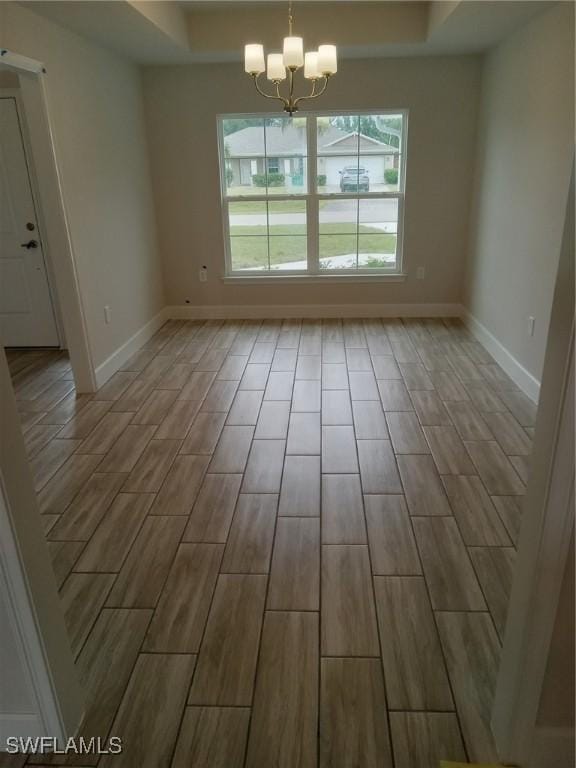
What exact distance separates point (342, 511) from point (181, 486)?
0.83 meters

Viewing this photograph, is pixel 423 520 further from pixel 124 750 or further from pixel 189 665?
pixel 124 750

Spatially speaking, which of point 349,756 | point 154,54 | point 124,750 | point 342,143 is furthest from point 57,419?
point 342,143

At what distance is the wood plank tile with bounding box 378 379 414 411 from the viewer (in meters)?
3.47

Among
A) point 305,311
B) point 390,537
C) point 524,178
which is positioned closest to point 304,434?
point 390,537

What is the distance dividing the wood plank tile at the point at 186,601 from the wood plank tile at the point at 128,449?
844 mm

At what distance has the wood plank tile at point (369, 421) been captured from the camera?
3113mm

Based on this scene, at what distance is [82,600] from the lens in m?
1.94

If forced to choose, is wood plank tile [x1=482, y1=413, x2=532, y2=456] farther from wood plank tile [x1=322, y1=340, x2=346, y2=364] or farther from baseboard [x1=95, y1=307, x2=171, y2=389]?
baseboard [x1=95, y1=307, x2=171, y2=389]

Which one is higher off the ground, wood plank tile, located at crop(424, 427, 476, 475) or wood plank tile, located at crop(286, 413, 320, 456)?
wood plank tile, located at crop(286, 413, 320, 456)

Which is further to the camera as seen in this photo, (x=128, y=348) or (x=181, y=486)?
(x=128, y=348)

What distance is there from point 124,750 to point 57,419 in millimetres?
2414

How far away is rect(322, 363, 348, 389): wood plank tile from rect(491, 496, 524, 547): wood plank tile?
1.54 metres

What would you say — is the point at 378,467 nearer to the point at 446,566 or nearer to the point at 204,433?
the point at 446,566

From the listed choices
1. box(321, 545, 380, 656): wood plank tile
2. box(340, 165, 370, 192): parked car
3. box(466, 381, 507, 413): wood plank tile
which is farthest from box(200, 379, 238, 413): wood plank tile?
box(340, 165, 370, 192): parked car
